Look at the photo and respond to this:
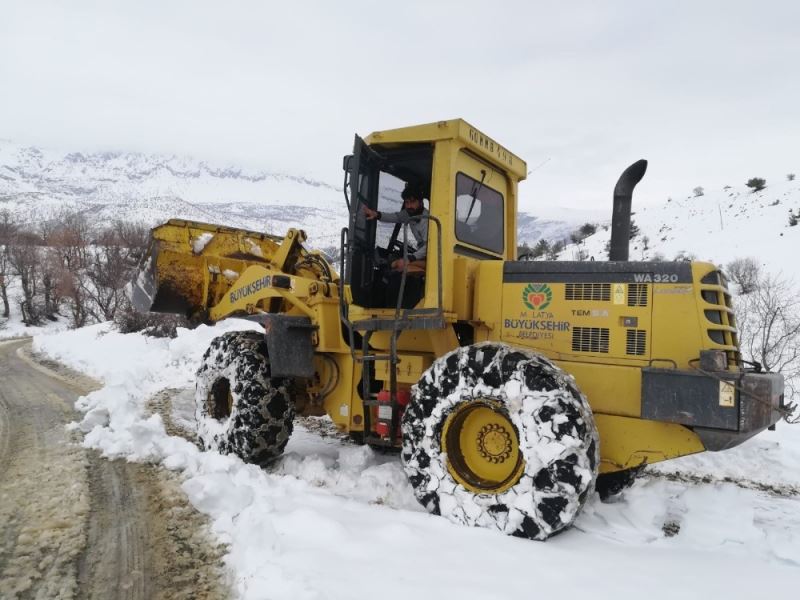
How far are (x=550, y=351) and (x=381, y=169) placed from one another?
207 centimetres

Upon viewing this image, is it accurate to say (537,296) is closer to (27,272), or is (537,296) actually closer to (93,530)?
(93,530)

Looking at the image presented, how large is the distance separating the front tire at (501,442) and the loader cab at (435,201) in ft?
2.50

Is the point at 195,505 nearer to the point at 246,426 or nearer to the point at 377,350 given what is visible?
the point at 246,426

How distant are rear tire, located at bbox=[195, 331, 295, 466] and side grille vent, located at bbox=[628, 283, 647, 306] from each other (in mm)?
3184

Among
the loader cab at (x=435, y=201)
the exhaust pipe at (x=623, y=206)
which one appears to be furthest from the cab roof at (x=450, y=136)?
the exhaust pipe at (x=623, y=206)

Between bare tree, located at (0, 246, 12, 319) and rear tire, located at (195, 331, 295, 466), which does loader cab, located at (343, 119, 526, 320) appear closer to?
rear tire, located at (195, 331, 295, 466)

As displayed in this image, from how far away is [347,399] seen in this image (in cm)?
548

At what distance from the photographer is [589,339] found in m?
4.24

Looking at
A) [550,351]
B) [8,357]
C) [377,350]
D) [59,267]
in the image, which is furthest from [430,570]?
[59,267]

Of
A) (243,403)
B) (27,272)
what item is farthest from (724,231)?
(27,272)

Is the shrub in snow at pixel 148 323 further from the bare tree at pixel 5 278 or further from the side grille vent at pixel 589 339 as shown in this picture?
the bare tree at pixel 5 278

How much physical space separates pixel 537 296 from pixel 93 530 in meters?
3.49

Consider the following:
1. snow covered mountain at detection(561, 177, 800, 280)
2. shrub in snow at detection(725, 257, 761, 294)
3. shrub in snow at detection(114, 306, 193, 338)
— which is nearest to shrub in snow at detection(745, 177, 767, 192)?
snow covered mountain at detection(561, 177, 800, 280)

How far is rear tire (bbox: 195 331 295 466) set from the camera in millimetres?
5461
